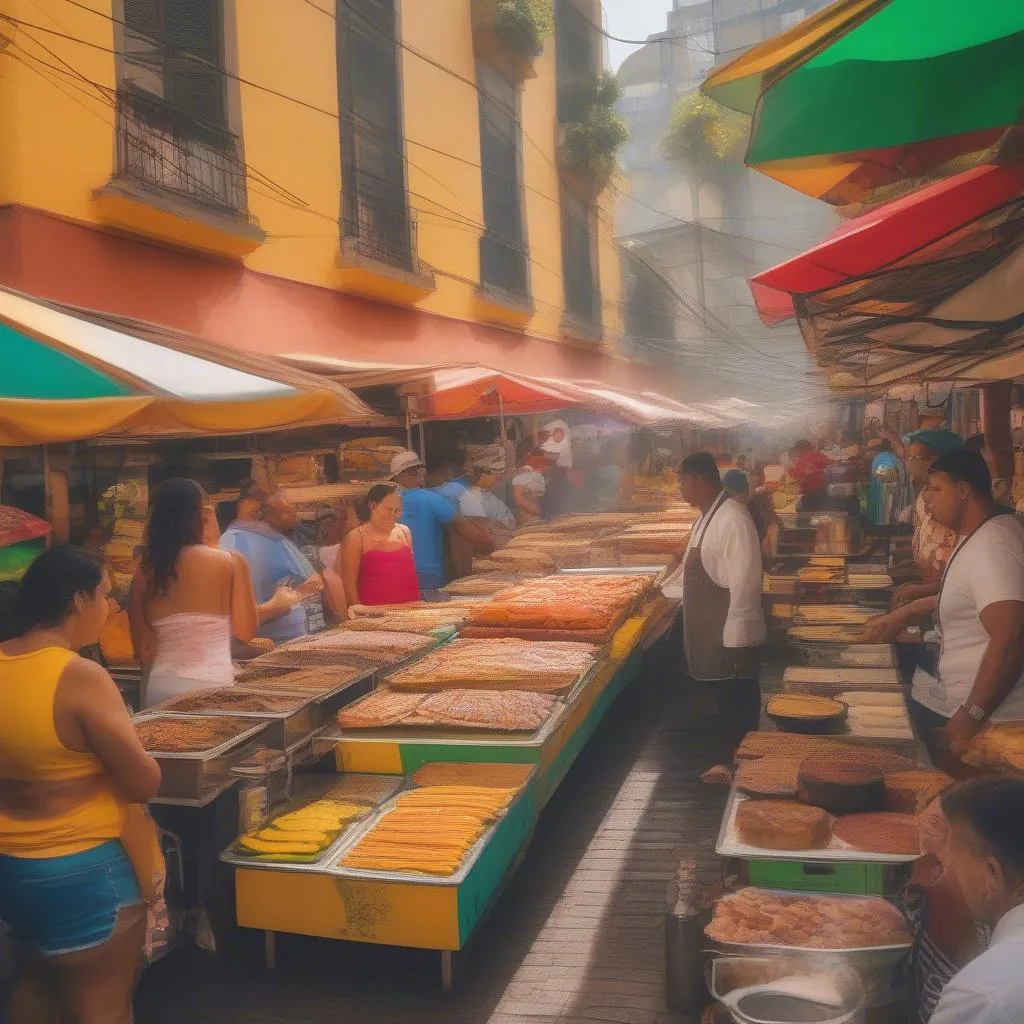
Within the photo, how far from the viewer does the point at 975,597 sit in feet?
13.0

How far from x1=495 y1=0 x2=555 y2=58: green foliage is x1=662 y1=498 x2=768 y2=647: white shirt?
1269 centimetres

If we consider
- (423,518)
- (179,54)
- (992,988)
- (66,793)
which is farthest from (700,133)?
(992,988)

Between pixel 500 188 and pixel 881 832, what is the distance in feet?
51.0

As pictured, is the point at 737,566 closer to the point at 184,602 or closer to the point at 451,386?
the point at 184,602

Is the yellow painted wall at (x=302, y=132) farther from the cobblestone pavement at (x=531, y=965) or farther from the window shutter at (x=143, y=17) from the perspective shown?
the cobblestone pavement at (x=531, y=965)

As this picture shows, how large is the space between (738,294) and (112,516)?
3190cm

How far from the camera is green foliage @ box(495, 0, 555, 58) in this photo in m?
15.5

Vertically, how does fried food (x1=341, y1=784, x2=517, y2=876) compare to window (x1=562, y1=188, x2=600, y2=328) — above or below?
below

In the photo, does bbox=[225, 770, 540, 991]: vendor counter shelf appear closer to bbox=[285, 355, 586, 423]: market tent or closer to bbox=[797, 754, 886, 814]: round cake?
bbox=[797, 754, 886, 814]: round cake

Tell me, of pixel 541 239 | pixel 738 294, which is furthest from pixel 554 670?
pixel 738 294

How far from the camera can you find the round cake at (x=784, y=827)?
11.2 ft

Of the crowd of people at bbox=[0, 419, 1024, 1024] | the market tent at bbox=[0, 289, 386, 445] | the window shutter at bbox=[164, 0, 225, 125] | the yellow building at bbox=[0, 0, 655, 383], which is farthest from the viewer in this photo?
the window shutter at bbox=[164, 0, 225, 125]

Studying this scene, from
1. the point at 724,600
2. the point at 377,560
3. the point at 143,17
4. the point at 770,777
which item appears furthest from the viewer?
the point at 143,17

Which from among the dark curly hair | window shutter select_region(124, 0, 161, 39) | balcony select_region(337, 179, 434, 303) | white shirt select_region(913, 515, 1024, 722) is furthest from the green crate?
balcony select_region(337, 179, 434, 303)
